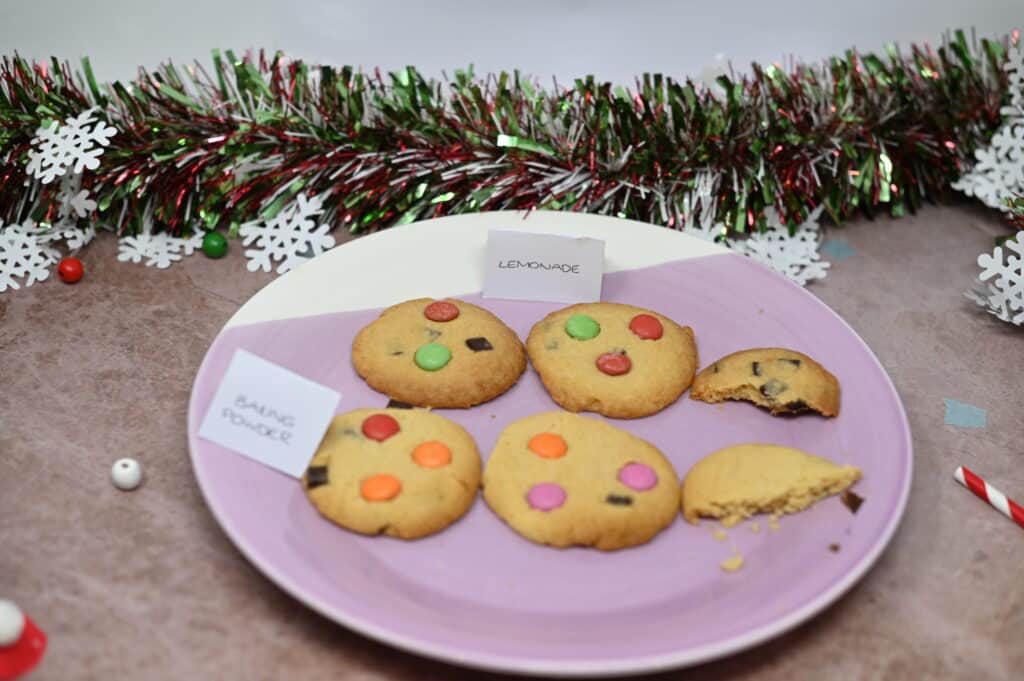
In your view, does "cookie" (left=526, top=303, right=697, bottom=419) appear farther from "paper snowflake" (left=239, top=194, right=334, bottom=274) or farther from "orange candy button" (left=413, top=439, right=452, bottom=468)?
"paper snowflake" (left=239, top=194, right=334, bottom=274)

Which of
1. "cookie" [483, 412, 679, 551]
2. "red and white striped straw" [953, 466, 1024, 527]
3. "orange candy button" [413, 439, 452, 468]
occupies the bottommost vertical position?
"red and white striped straw" [953, 466, 1024, 527]

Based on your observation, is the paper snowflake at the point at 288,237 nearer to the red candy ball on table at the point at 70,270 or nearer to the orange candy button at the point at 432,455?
the red candy ball on table at the point at 70,270

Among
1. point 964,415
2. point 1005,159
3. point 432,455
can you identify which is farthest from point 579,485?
point 1005,159

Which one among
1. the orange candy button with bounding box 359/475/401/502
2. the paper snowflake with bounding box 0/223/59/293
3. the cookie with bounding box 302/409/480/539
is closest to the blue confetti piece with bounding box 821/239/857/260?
the cookie with bounding box 302/409/480/539

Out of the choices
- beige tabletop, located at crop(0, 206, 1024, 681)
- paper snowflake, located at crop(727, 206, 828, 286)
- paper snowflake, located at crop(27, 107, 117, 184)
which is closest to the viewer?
beige tabletop, located at crop(0, 206, 1024, 681)

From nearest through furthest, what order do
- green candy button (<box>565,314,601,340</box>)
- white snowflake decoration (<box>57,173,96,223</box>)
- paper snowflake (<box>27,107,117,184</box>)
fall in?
green candy button (<box>565,314,601,340</box>)
paper snowflake (<box>27,107,117,184</box>)
white snowflake decoration (<box>57,173,96,223</box>)

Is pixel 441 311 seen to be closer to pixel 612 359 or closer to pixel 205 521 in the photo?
pixel 612 359

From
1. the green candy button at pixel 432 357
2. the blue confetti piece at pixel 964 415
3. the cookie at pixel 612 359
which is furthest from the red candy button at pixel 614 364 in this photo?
the blue confetti piece at pixel 964 415
